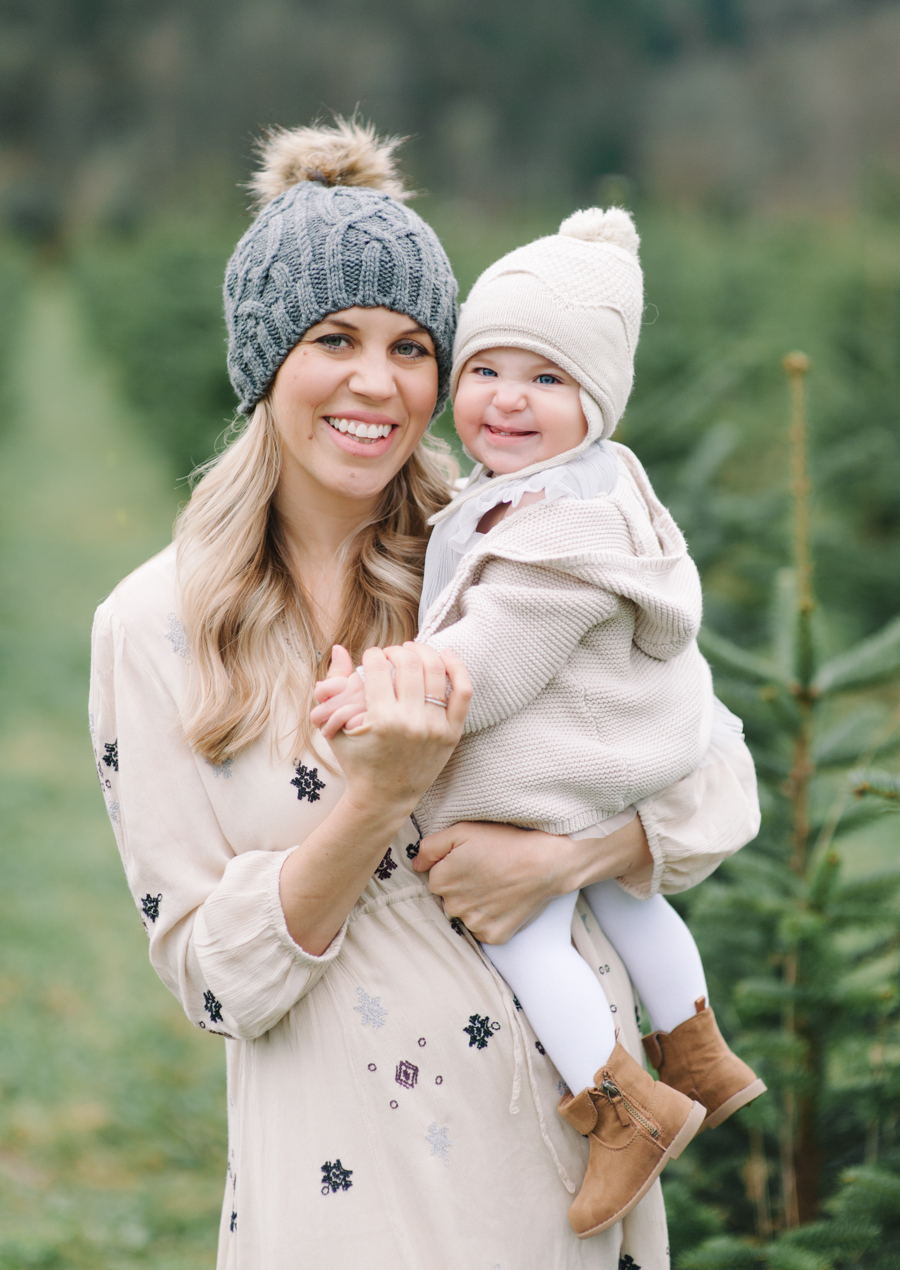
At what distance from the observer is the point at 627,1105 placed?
1.64 m

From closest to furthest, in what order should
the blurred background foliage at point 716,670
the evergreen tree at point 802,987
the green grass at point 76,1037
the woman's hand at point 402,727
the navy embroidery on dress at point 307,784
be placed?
the woman's hand at point 402,727
the navy embroidery on dress at point 307,784
the evergreen tree at point 802,987
the blurred background foliage at point 716,670
the green grass at point 76,1037

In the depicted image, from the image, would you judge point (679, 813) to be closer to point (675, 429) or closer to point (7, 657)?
point (675, 429)

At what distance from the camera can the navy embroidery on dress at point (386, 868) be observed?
5.66 ft

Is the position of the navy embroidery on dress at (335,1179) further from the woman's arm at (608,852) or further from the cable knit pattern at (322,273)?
the cable knit pattern at (322,273)

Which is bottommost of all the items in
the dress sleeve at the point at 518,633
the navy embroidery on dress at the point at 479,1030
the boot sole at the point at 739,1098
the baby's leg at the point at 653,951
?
the boot sole at the point at 739,1098

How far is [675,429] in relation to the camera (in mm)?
3791

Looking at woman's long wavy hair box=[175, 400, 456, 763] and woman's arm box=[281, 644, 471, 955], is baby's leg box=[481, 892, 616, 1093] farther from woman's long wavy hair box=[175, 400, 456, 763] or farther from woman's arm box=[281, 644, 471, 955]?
woman's long wavy hair box=[175, 400, 456, 763]

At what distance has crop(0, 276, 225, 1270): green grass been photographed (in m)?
3.41

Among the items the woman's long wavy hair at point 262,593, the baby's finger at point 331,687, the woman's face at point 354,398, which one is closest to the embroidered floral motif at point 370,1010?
the woman's long wavy hair at point 262,593

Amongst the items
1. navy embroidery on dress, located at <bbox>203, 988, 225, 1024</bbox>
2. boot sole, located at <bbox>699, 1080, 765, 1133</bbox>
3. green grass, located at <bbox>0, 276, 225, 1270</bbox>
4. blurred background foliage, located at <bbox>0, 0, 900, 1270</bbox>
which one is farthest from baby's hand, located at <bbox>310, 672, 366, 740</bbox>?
green grass, located at <bbox>0, 276, 225, 1270</bbox>

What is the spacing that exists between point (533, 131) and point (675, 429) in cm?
4778

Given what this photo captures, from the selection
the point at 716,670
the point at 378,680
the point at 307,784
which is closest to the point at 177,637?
the point at 307,784

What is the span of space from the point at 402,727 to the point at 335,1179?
0.67m

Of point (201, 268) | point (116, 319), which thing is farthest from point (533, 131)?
point (201, 268)
